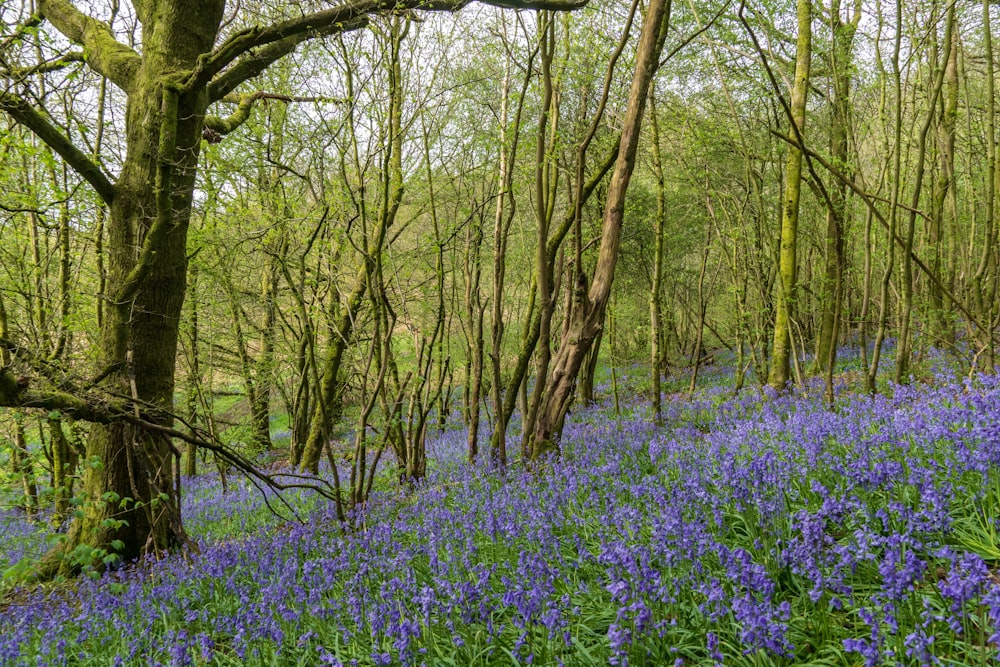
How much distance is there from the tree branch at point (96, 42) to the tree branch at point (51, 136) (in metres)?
1.16

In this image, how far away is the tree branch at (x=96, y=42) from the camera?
622 cm

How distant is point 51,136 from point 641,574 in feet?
20.2

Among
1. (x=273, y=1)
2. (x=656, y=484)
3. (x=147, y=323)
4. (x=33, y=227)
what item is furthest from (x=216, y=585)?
(x=33, y=227)

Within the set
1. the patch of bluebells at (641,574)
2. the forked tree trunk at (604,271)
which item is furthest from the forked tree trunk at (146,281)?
the forked tree trunk at (604,271)

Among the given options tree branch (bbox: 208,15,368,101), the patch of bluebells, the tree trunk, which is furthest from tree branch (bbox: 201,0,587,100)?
the tree trunk

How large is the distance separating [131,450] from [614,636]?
538 centimetres

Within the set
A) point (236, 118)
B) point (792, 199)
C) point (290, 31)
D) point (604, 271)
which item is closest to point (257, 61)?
point (290, 31)

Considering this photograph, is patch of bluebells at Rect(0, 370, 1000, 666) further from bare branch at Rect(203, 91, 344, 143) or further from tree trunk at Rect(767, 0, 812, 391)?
bare branch at Rect(203, 91, 344, 143)

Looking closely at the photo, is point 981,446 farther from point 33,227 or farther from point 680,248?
point 680,248

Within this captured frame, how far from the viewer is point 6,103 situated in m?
5.11

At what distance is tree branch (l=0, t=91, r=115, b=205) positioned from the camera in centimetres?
491

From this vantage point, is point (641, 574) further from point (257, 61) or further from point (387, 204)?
point (257, 61)

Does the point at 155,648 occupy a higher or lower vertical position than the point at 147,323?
lower

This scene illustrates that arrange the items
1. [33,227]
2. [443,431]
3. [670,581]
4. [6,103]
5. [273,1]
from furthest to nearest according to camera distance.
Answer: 1. [443,431]
2. [33,227]
3. [273,1]
4. [6,103]
5. [670,581]
